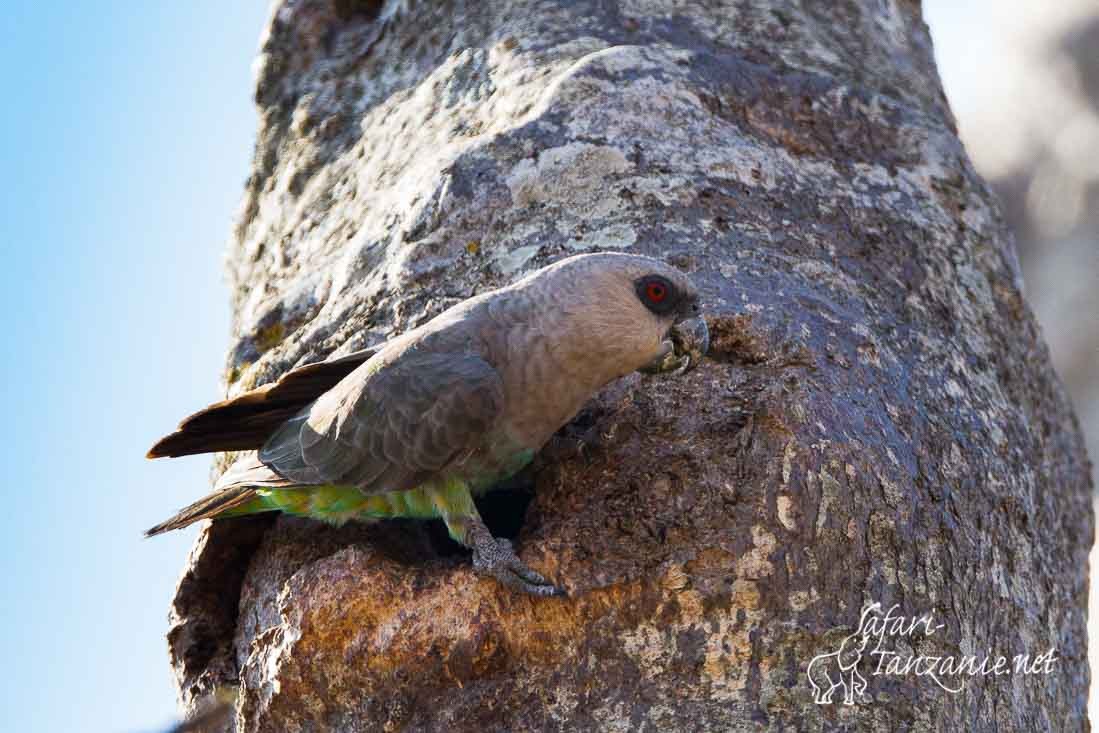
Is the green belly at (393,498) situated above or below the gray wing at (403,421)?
below

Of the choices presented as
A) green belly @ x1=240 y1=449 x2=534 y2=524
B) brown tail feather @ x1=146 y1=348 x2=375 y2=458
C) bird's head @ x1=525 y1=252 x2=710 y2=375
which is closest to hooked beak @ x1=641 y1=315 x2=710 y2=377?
bird's head @ x1=525 y1=252 x2=710 y2=375

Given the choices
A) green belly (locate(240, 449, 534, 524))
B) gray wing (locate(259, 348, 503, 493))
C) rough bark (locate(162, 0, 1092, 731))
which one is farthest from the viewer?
green belly (locate(240, 449, 534, 524))

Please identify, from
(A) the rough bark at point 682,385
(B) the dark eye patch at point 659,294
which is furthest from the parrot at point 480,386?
(A) the rough bark at point 682,385

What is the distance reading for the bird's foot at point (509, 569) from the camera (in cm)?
300

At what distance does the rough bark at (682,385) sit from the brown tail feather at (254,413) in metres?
0.22

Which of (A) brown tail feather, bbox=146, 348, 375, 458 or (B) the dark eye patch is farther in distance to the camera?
(A) brown tail feather, bbox=146, 348, 375, 458

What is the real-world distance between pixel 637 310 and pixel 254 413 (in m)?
1.25

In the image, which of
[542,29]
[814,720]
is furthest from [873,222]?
[814,720]

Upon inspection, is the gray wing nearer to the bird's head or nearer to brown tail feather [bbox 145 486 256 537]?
brown tail feather [bbox 145 486 256 537]

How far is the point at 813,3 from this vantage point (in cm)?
464

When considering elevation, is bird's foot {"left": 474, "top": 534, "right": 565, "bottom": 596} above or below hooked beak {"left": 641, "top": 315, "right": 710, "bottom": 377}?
below

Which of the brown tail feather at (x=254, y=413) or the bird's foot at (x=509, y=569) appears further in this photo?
the brown tail feather at (x=254, y=413)

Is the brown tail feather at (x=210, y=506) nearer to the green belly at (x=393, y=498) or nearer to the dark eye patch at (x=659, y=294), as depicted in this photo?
the green belly at (x=393, y=498)

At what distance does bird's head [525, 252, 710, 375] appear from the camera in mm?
3324
